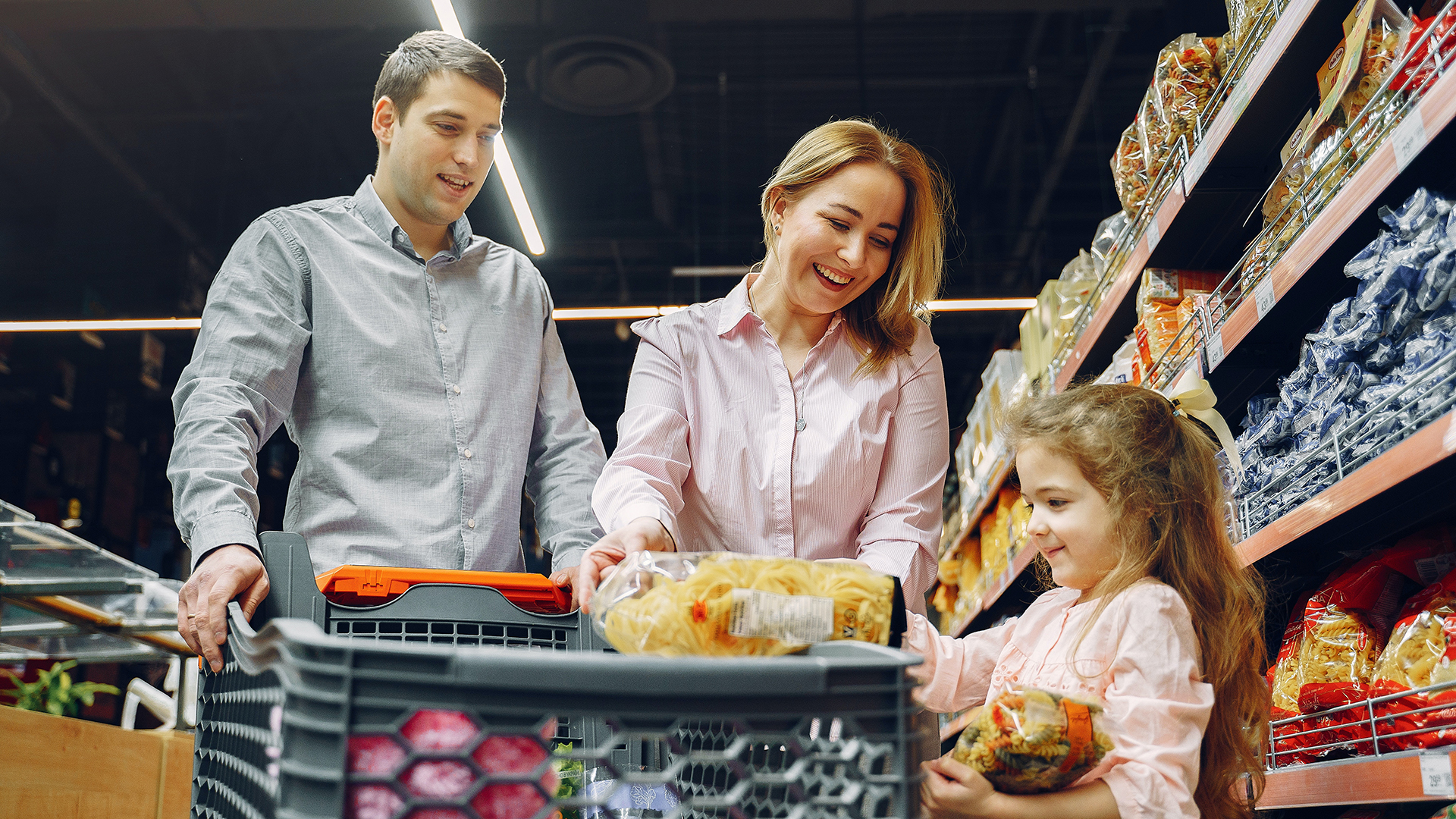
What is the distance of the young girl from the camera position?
123 cm

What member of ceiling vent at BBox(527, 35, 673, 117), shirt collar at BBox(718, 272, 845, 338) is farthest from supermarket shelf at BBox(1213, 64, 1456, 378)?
ceiling vent at BBox(527, 35, 673, 117)

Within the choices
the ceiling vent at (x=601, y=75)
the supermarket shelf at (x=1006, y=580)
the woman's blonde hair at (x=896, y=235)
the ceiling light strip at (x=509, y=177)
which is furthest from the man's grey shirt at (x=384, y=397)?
the ceiling vent at (x=601, y=75)

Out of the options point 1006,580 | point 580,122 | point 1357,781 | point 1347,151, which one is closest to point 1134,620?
point 1357,781

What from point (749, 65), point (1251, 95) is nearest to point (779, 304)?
point (1251, 95)

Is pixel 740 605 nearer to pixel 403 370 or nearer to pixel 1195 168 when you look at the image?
pixel 403 370

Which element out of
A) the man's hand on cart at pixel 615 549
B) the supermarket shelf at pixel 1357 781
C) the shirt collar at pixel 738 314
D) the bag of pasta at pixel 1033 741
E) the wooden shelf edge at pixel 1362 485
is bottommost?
the supermarket shelf at pixel 1357 781

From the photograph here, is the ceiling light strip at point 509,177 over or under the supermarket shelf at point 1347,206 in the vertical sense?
over

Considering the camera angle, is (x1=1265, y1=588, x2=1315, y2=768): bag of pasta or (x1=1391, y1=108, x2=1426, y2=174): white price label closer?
(x1=1391, y1=108, x2=1426, y2=174): white price label

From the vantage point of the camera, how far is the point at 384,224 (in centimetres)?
168

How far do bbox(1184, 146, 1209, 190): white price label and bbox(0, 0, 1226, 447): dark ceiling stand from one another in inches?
106

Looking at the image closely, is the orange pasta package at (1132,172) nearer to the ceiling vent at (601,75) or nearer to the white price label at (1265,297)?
the white price label at (1265,297)

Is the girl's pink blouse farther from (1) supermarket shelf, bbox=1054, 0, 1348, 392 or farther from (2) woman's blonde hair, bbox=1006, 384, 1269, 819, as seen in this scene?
(1) supermarket shelf, bbox=1054, 0, 1348, 392

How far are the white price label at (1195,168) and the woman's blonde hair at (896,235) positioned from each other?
2.25 ft

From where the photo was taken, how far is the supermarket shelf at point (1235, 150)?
1776 mm
